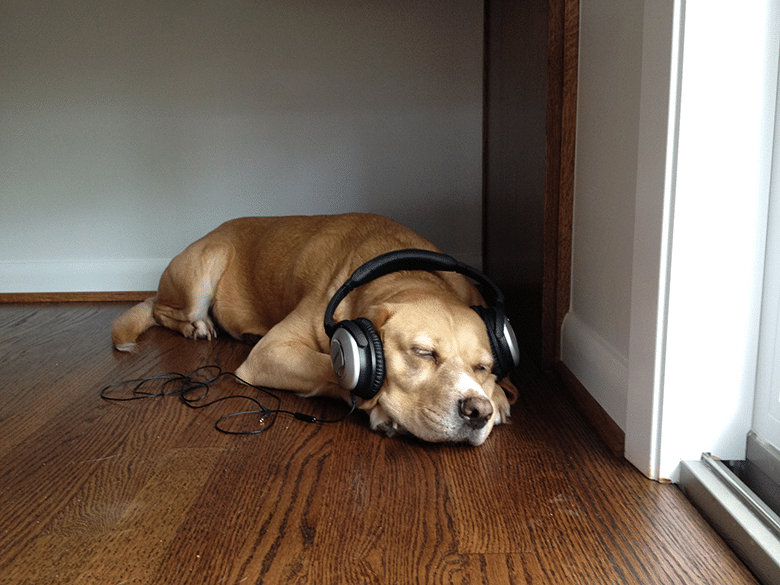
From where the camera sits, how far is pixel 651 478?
1.17m

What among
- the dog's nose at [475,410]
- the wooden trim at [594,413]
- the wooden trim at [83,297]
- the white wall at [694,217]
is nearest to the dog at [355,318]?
the dog's nose at [475,410]

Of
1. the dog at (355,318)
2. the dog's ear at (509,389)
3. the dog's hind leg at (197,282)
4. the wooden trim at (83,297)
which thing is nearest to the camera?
the dog at (355,318)

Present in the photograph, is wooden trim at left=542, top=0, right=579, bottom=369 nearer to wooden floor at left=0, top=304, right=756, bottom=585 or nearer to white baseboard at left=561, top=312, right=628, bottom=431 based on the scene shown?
white baseboard at left=561, top=312, right=628, bottom=431

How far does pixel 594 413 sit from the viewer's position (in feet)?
4.82

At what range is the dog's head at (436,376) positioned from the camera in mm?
1340

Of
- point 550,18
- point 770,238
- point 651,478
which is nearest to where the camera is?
point 770,238

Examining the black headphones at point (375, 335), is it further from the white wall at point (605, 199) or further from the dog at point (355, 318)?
the white wall at point (605, 199)

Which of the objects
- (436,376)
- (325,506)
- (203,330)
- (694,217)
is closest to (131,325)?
(203,330)

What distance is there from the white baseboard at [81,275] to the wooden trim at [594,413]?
2.29m

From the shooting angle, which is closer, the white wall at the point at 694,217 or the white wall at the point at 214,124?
the white wall at the point at 694,217

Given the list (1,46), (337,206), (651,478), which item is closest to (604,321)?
(651,478)

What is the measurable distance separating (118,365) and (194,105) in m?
1.61

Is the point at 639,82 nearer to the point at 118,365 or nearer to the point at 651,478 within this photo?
the point at 651,478

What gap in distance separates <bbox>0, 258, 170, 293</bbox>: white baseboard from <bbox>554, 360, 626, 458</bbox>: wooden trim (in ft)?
7.53
